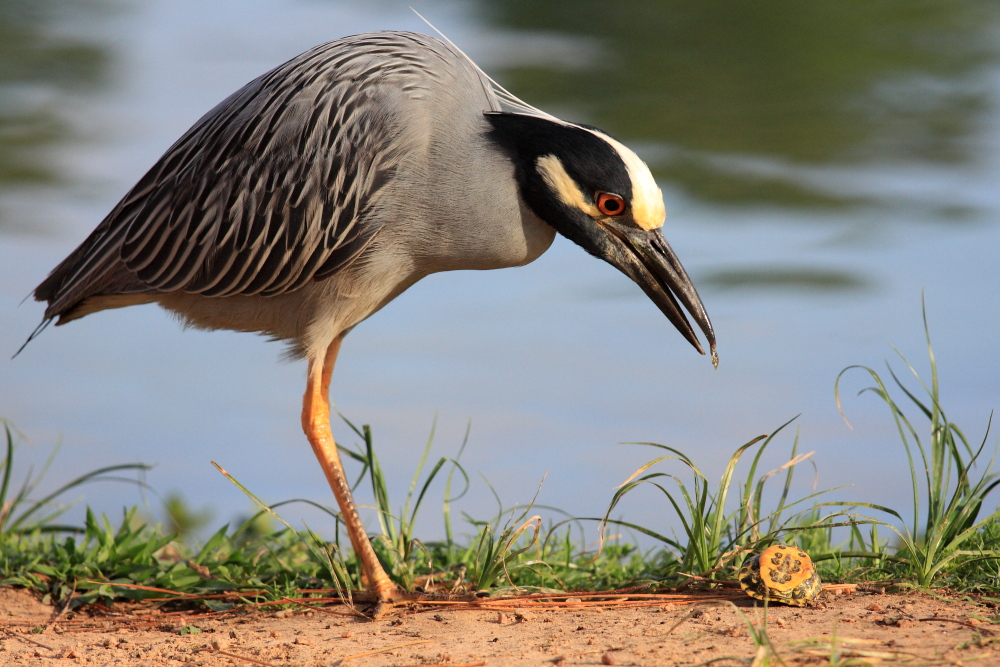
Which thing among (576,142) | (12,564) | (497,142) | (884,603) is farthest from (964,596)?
(12,564)

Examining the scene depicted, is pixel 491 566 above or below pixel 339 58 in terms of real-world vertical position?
below

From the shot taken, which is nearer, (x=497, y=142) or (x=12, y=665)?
(x=12, y=665)

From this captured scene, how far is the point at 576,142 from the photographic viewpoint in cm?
350

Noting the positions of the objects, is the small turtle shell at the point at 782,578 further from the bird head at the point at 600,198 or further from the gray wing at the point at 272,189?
the gray wing at the point at 272,189

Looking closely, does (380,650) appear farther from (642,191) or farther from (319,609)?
(642,191)

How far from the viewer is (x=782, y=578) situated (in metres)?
2.93

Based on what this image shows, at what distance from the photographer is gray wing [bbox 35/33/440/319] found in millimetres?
3637

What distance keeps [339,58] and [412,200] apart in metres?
0.89

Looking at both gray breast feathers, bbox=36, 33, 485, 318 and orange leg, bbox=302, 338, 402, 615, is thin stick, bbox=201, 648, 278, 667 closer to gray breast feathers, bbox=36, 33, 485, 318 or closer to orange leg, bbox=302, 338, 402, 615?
orange leg, bbox=302, 338, 402, 615

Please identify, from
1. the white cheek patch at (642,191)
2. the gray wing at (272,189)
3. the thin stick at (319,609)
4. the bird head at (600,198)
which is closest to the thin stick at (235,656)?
the thin stick at (319,609)

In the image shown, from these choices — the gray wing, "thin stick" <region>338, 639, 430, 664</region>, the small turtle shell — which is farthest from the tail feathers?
the small turtle shell

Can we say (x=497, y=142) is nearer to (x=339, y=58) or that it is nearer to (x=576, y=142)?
(x=576, y=142)

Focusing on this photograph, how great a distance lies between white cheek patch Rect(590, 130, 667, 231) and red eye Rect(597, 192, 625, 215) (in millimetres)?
54

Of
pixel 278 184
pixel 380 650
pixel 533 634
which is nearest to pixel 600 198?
pixel 278 184
